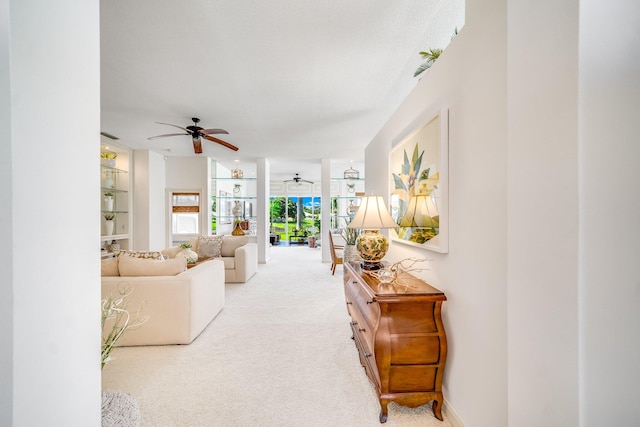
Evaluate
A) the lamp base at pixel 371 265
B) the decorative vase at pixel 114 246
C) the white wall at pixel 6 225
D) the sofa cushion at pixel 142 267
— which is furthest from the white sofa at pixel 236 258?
the white wall at pixel 6 225

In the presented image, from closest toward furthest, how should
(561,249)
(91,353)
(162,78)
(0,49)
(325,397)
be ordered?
(0,49), (561,249), (91,353), (325,397), (162,78)

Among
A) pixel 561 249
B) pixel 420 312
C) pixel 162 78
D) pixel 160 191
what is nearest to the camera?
pixel 561 249

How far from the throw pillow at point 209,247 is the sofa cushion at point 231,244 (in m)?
0.10

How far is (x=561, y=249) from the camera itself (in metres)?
0.75

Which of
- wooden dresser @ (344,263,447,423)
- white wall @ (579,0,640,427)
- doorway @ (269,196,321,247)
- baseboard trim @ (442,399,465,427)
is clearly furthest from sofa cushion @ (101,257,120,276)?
doorway @ (269,196,321,247)

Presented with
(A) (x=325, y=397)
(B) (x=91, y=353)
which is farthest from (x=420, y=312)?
(B) (x=91, y=353)

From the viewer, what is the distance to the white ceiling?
76.6 inches

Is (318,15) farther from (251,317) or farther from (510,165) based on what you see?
(251,317)

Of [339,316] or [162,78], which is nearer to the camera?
[162,78]

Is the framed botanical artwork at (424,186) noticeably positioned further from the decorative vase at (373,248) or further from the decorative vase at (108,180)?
the decorative vase at (108,180)

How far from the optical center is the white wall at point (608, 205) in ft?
2.21

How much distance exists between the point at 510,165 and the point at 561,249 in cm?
33

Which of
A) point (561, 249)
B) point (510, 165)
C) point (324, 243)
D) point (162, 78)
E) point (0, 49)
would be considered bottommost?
point (324, 243)

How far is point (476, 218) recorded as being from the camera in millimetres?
1306
